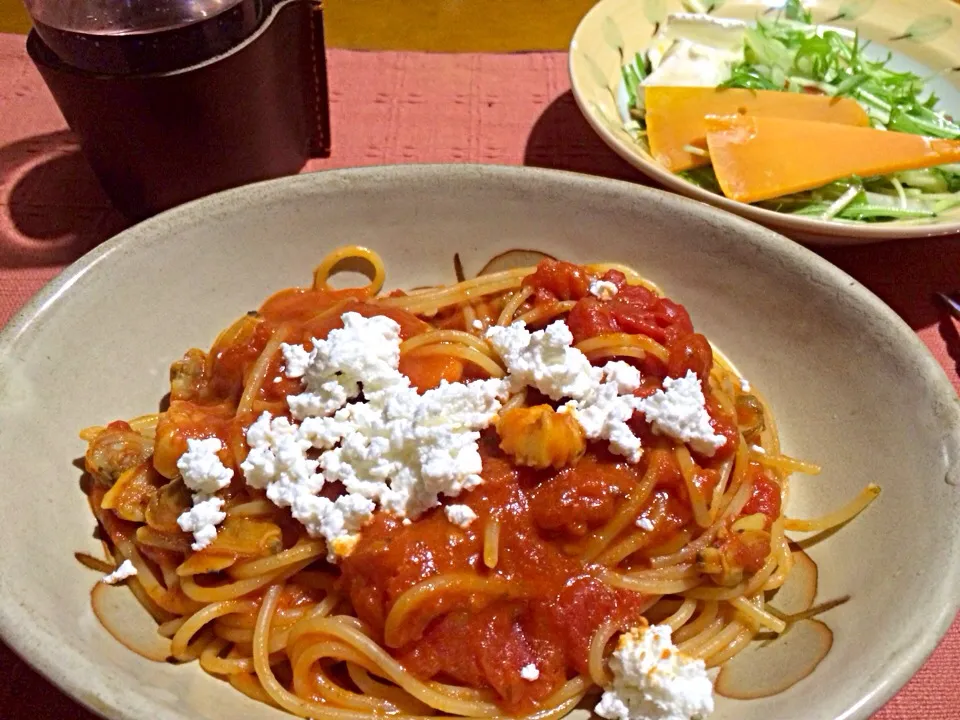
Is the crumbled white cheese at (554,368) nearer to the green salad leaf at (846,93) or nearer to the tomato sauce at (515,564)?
the tomato sauce at (515,564)

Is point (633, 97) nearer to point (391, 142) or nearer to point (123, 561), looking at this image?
point (391, 142)

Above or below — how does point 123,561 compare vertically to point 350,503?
below

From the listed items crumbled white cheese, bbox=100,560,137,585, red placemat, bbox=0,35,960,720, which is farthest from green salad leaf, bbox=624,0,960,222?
crumbled white cheese, bbox=100,560,137,585

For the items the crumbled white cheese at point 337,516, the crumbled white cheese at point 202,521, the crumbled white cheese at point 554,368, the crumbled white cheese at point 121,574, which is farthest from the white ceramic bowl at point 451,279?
the crumbled white cheese at point 554,368

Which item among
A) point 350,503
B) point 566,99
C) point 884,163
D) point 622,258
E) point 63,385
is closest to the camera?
point 350,503

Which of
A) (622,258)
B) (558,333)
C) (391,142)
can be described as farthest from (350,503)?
(391,142)

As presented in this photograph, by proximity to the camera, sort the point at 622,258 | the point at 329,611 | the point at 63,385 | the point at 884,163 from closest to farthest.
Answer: the point at 329,611
the point at 63,385
the point at 622,258
the point at 884,163

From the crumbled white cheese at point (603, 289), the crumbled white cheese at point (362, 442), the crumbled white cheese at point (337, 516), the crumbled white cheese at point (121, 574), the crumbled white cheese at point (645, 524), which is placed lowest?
the crumbled white cheese at point (121, 574)
